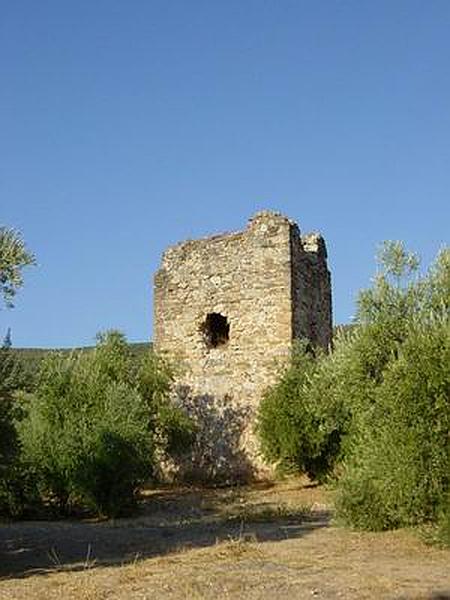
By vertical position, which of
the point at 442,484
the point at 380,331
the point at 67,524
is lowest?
the point at 67,524

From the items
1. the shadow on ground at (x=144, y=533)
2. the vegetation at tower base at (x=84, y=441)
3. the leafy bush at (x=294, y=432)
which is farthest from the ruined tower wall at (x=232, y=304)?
the shadow on ground at (x=144, y=533)

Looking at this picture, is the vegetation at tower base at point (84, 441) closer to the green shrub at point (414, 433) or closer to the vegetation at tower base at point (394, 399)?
the vegetation at tower base at point (394, 399)

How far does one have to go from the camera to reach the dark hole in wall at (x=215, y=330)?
23578mm

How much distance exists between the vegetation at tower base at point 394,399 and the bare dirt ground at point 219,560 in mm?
682

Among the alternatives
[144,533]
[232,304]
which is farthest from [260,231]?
[144,533]

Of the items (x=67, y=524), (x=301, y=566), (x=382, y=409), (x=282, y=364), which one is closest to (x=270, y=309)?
(x=282, y=364)

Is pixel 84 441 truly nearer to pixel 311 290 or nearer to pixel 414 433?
pixel 414 433

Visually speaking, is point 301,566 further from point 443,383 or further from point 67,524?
point 67,524

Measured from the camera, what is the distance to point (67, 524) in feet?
51.4

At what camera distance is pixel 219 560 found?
33.8ft

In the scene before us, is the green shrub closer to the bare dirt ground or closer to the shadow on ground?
the bare dirt ground

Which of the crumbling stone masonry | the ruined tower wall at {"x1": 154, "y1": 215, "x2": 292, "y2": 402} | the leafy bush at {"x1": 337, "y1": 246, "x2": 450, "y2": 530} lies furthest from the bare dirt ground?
the ruined tower wall at {"x1": 154, "y1": 215, "x2": 292, "y2": 402}

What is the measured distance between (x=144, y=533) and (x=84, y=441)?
10.6 ft

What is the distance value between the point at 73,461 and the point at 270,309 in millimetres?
7935
